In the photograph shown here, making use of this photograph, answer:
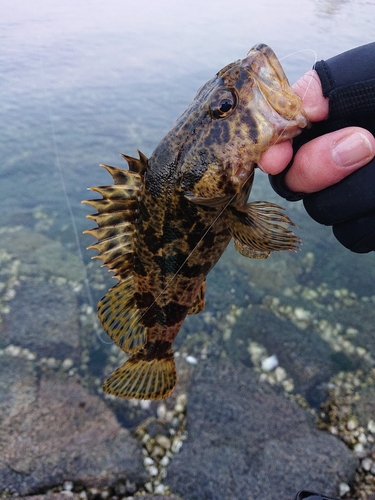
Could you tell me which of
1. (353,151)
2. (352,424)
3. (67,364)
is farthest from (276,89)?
(67,364)

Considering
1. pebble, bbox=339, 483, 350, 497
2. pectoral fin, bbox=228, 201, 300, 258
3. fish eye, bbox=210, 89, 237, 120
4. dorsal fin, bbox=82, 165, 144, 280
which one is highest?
fish eye, bbox=210, 89, 237, 120

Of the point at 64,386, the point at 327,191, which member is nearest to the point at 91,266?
the point at 64,386

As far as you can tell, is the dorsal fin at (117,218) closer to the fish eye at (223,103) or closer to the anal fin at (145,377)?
the fish eye at (223,103)

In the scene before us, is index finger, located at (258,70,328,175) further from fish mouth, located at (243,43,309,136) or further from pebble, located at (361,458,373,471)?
pebble, located at (361,458,373,471)

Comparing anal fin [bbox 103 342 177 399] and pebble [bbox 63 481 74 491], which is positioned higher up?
anal fin [bbox 103 342 177 399]

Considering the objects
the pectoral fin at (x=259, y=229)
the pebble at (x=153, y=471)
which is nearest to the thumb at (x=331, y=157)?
the pectoral fin at (x=259, y=229)

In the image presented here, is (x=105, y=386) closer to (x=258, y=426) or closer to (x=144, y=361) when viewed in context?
(x=144, y=361)

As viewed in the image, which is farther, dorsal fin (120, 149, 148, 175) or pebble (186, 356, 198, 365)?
pebble (186, 356, 198, 365)

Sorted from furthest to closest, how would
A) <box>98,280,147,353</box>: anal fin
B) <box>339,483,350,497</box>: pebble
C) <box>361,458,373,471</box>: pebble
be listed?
<box>361,458,373,471</box>: pebble → <box>339,483,350,497</box>: pebble → <box>98,280,147,353</box>: anal fin

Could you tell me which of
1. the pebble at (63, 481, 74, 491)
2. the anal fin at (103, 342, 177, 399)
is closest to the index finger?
the anal fin at (103, 342, 177, 399)
